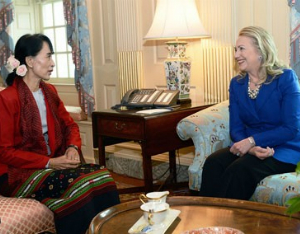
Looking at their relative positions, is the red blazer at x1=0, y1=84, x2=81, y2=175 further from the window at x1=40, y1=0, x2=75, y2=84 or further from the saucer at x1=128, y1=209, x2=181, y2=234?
the window at x1=40, y1=0, x2=75, y2=84

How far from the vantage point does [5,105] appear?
2516 millimetres

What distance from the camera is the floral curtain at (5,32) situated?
5348 mm

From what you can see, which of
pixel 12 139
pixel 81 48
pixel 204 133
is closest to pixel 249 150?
pixel 204 133

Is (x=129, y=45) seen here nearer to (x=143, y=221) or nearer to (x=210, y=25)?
(x=210, y=25)

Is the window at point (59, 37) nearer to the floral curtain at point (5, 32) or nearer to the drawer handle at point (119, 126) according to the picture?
the floral curtain at point (5, 32)

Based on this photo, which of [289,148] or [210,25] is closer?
[289,148]

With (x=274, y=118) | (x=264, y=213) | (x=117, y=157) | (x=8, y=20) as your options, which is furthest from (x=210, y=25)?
(x=8, y=20)

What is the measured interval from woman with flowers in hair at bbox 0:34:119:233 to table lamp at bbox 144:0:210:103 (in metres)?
0.85

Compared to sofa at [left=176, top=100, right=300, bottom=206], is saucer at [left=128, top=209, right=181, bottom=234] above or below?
below

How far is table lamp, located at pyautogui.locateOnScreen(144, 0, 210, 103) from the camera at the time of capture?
3285 mm

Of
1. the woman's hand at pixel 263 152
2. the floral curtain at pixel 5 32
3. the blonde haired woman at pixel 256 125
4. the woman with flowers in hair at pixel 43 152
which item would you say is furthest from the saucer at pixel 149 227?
the floral curtain at pixel 5 32

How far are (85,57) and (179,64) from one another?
4.57 feet

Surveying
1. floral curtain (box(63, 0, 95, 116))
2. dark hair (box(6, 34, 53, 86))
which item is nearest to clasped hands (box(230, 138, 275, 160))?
dark hair (box(6, 34, 53, 86))

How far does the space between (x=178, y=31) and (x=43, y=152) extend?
122 cm
